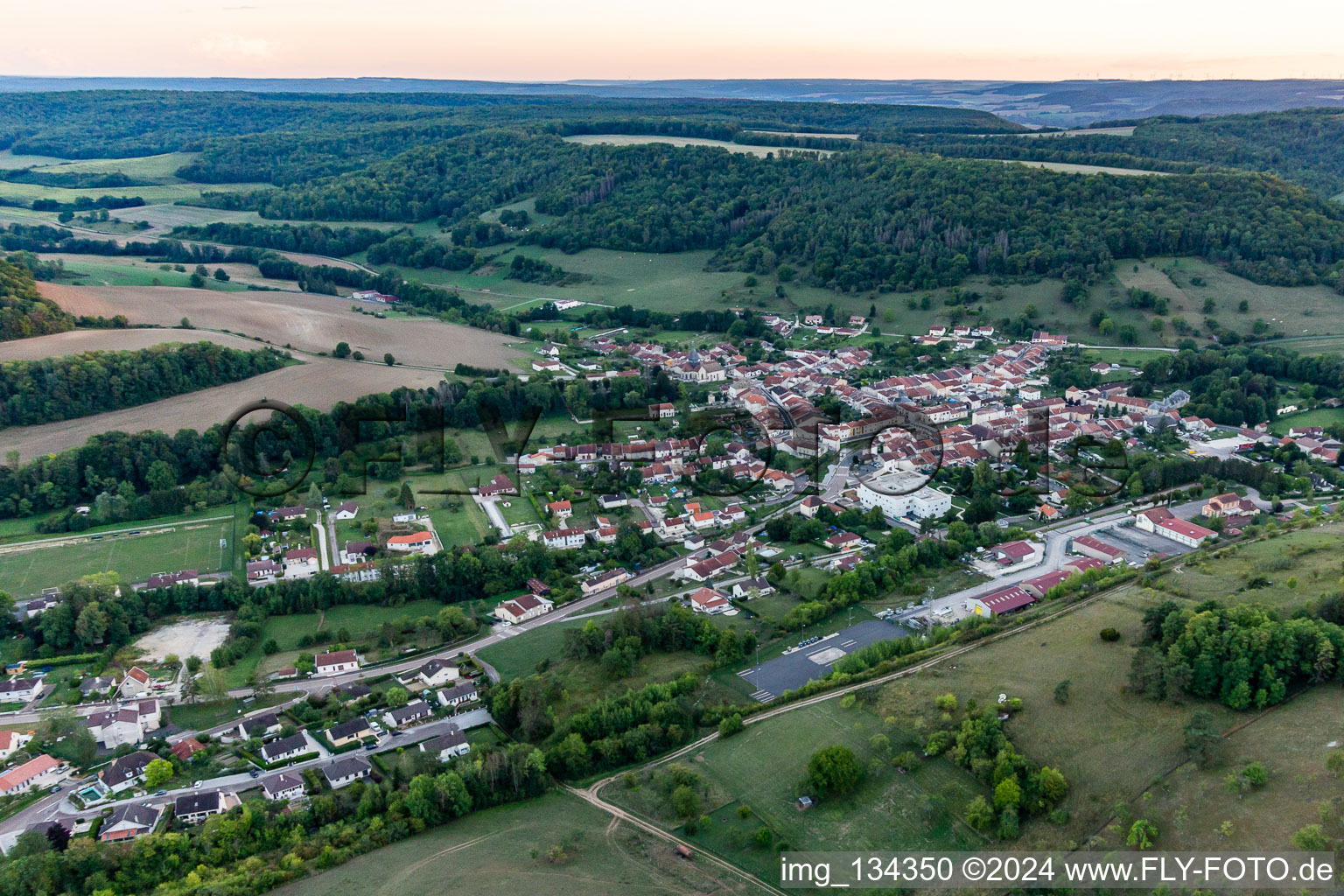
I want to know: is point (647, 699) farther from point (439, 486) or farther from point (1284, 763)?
point (439, 486)

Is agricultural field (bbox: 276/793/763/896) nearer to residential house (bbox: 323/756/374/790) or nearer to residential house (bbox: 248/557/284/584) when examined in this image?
residential house (bbox: 323/756/374/790)

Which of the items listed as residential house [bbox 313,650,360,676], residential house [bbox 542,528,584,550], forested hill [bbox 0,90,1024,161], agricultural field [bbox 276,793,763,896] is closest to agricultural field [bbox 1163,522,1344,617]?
agricultural field [bbox 276,793,763,896]


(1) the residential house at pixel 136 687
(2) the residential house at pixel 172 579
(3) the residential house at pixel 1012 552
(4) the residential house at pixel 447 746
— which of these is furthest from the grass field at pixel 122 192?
(3) the residential house at pixel 1012 552

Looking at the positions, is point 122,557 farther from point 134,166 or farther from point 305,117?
point 305,117

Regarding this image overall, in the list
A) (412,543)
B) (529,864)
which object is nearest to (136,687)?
(412,543)

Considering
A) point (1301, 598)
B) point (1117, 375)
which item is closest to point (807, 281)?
point (1117, 375)

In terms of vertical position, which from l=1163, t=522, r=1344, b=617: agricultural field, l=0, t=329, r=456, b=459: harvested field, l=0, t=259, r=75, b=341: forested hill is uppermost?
l=0, t=259, r=75, b=341: forested hill
